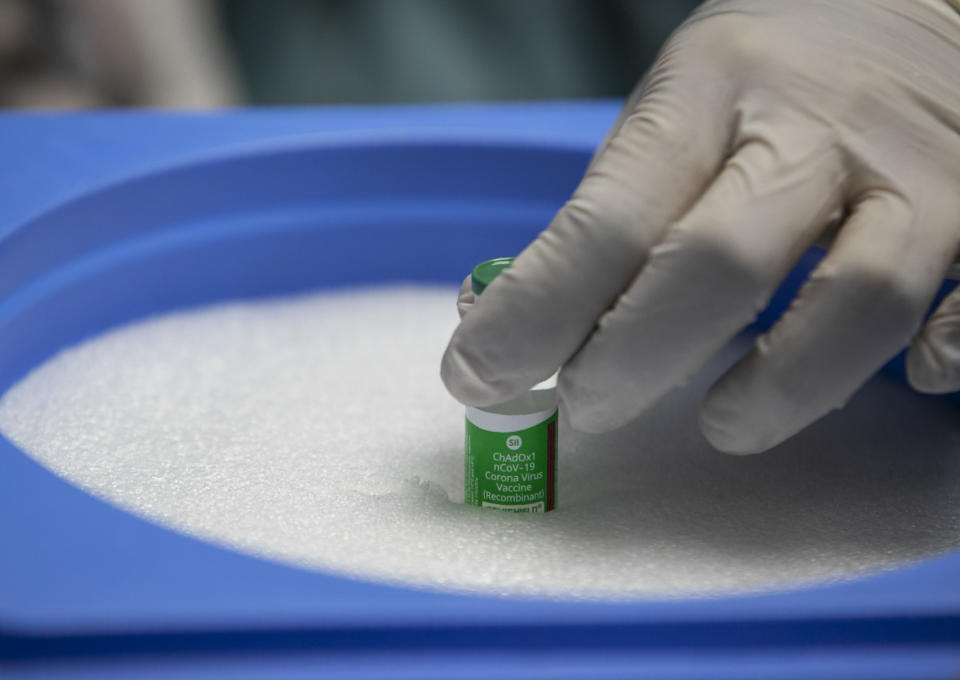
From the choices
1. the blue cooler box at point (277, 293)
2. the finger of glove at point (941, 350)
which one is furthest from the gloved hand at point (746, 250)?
the blue cooler box at point (277, 293)

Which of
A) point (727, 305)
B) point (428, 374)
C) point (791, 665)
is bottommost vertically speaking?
point (428, 374)

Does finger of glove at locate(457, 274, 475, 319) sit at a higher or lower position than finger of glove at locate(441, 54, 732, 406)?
lower

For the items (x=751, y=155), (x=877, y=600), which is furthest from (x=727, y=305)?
(x=877, y=600)

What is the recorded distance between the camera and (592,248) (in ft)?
2.17

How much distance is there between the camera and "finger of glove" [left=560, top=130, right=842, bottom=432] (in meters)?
0.63

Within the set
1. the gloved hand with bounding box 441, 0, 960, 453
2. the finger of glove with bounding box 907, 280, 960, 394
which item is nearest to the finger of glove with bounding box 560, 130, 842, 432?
the gloved hand with bounding box 441, 0, 960, 453

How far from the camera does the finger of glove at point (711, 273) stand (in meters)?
0.63

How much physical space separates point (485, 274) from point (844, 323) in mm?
273

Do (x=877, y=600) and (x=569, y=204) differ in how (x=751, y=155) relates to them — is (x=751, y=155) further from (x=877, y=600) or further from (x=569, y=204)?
(x=877, y=600)

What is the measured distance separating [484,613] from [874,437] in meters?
0.55

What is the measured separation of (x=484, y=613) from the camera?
53cm

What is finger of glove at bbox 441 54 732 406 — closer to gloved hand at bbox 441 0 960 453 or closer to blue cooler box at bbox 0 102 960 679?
gloved hand at bbox 441 0 960 453

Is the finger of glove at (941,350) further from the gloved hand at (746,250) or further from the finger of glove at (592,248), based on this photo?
the finger of glove at (592,248)

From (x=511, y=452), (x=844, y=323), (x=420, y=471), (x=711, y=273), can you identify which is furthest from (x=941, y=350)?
(x=420, y=471)
